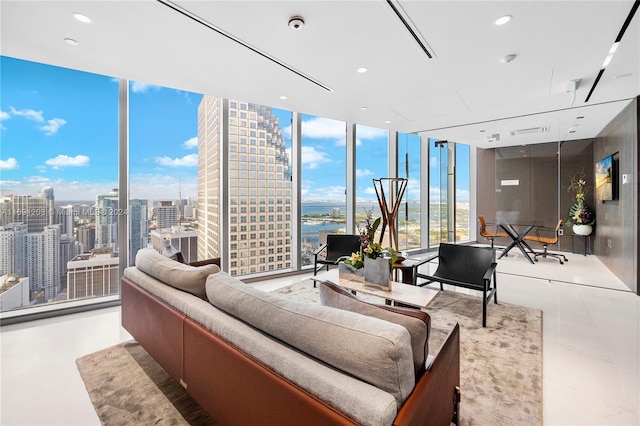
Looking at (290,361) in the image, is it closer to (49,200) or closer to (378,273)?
(378,273)

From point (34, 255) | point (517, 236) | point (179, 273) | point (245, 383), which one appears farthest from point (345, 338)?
point (517, 236)

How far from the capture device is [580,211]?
4789mm

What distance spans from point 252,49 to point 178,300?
2.26 meters

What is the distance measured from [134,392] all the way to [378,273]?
7.05 ft

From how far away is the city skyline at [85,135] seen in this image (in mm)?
3174

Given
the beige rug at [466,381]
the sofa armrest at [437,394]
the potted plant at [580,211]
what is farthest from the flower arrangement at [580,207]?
the sofa armrest at [437,394]

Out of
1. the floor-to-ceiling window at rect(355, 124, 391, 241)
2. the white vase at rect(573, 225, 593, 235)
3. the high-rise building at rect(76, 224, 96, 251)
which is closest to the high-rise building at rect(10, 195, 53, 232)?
the high-rise building at rect(76, 224, 96, 251)

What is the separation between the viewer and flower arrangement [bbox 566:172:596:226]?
467 centimetres

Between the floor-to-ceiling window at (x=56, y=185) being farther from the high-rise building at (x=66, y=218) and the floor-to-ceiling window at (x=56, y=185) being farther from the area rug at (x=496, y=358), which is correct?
the area rug at (x=496, y=358)

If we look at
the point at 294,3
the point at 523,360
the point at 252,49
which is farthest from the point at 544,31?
the point at 523,360

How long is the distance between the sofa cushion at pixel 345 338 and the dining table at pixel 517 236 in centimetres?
514

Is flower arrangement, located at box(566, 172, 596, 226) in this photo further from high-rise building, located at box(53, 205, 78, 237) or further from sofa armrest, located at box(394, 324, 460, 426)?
high-rise building, located at box(53, 205, 78, 237)

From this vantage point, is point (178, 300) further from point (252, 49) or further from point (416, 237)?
point (416, 237)

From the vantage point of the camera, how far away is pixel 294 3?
2053 mm
